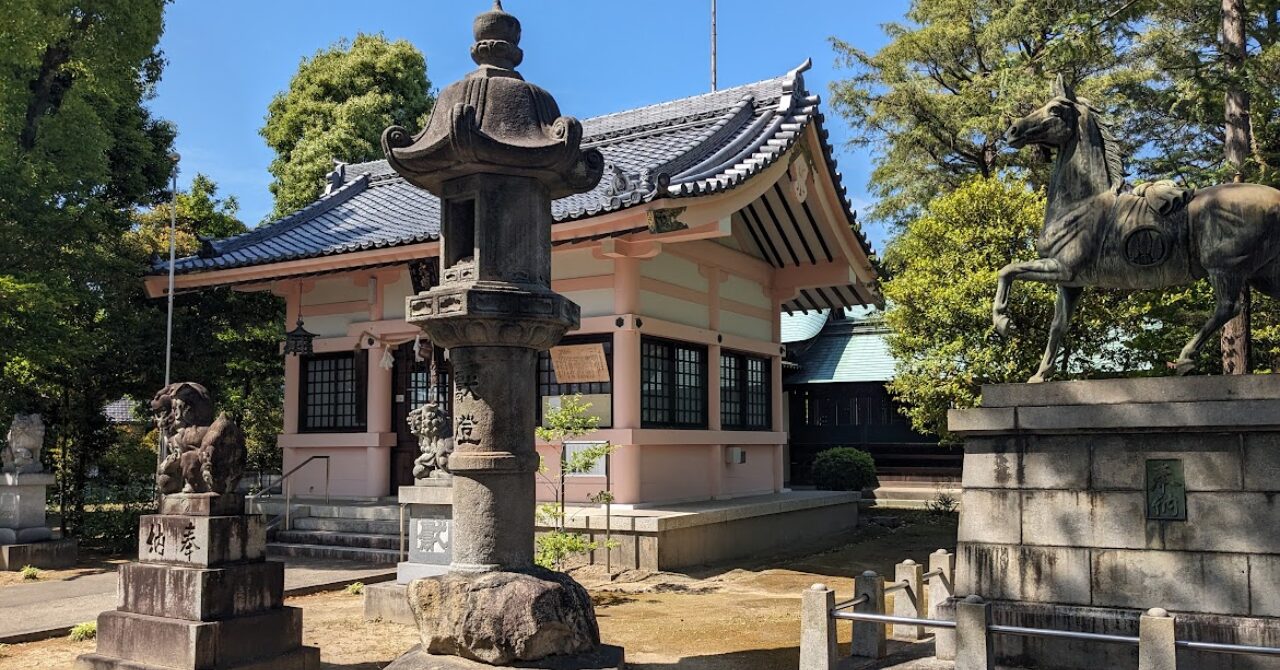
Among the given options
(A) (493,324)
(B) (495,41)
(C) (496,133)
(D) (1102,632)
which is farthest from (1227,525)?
(B) (495,41)

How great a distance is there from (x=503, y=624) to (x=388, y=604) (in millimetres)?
4696

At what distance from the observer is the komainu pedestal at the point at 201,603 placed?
760 centimetres

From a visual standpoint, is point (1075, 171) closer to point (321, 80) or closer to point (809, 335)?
point (809, 335)

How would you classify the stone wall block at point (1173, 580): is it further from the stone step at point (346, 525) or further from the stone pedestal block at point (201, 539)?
the stone step at point (346, 525)

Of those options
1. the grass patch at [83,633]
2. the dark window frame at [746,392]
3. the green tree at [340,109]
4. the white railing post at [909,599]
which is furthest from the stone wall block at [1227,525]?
the green tree at [340,109]

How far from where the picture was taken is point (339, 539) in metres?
15.3

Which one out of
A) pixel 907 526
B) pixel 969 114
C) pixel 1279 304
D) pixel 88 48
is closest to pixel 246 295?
pixel 88 48

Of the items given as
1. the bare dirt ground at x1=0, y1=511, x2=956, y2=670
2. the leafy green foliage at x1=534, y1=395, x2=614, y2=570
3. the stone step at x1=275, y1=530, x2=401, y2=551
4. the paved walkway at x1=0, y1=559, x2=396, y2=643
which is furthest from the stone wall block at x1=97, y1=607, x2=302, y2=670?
the stone step at x1=275, y1=530, x2=401, y2=551

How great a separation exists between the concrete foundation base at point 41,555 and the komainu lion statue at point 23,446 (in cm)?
127

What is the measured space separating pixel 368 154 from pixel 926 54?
15.9 meters

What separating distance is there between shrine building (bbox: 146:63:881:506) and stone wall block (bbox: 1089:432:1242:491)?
7.23 m

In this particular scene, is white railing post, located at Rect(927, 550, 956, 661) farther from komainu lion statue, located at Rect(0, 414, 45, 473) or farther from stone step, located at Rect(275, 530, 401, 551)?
komainu lion statue, located at Rect(0, 414, 45, 473)

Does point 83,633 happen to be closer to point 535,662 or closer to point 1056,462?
point 535,662

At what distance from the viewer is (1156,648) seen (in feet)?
18.2
